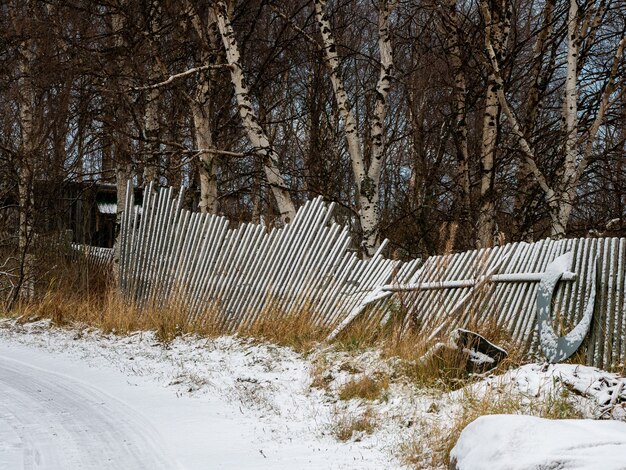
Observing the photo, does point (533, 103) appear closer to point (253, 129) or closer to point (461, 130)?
point (461, 130)

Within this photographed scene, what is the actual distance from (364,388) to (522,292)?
1.76 metres

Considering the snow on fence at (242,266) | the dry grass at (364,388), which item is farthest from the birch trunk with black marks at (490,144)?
the dry grass at (364,388)

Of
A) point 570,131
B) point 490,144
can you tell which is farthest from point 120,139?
point 570,131

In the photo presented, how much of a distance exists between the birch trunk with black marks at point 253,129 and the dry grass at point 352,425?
5242 mm

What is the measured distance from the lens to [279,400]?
5.80 meters

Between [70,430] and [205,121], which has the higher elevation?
[205,121]

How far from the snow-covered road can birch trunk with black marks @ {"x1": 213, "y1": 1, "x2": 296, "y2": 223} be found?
4273mm

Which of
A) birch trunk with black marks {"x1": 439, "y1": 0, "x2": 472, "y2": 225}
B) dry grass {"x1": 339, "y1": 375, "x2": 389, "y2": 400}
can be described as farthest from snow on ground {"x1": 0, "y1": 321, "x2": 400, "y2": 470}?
birch trunk with black marks {"x1": 439, "y1": 0, "x2": 472, "y2": 225}

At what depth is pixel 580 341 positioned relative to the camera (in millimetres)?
5535

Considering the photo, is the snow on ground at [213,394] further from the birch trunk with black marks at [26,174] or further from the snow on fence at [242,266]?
the birch trunk with black marks at [26,174]

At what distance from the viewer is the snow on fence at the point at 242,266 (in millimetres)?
7996

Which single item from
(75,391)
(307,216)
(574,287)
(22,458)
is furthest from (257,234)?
(22,458)

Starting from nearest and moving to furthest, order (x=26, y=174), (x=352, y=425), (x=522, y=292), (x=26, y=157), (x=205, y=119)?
(x=352, y=425) → (x=522, y=292) → (x=205, y=119) → (x=26, y=157) → (x=26, y=174)

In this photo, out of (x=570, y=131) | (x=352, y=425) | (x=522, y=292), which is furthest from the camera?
(x=570, y=131)
